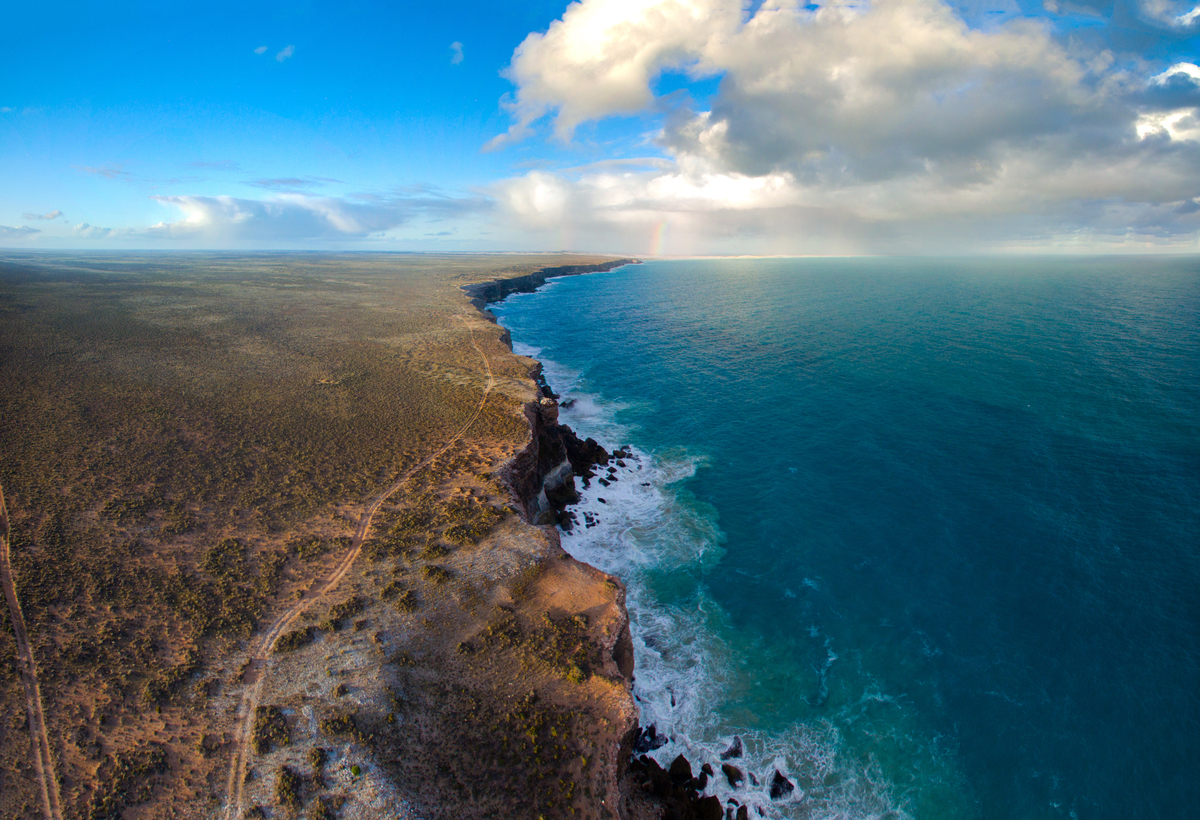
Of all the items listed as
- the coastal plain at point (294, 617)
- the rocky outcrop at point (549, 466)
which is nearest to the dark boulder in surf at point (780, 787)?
the coastal plain at point (294, 617)

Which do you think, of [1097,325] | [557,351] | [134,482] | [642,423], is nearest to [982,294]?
[1097,325]

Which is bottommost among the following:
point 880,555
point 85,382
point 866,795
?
point 866,795

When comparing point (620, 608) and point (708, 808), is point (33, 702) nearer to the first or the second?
point (620, 608)

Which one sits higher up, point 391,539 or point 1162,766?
point 391,539

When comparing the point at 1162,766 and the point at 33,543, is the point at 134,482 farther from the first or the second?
the point at 1162,766

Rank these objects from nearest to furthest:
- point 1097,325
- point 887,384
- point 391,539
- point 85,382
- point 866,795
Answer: point 866,795
point 391,539
point 85,382
point 887,384
point 1097,325

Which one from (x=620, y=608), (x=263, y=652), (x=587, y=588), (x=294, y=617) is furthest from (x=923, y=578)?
(x=263, y=652)

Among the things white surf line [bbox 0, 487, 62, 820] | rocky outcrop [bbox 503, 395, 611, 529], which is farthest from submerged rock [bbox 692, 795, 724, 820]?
white surf line [bbox 0, 487, 62, 820]

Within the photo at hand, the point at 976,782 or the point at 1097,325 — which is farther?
the point at 1097,325
